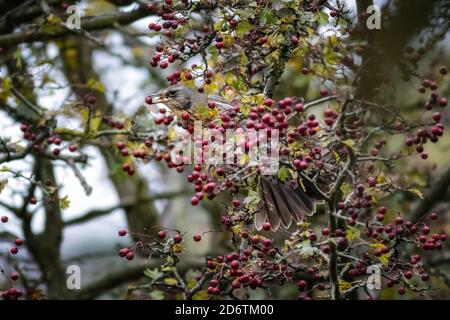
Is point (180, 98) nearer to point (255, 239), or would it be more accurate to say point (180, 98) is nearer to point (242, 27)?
point (242, 27)

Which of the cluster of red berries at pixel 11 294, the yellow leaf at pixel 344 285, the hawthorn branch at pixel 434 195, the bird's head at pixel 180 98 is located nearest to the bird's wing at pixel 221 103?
the bird's head at pixel 180 98

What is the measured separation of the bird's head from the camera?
5.64 m

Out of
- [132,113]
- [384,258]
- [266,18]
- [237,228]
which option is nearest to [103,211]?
[132,113]

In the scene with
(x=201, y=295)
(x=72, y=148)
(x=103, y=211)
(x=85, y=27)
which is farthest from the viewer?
(x=103, y=211)

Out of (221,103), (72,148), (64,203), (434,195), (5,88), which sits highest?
(5,88)

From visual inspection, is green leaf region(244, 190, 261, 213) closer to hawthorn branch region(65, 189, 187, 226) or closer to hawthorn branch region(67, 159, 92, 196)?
hawthorn branch region(67, 159, 92, 196)

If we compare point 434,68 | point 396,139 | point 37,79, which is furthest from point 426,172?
point 37,79

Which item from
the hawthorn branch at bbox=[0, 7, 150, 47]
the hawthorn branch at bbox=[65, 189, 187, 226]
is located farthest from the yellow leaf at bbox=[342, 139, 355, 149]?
the hawthorn branch at bbox=[65, 189, 187, 226]

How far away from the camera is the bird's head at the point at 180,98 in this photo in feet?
18.5

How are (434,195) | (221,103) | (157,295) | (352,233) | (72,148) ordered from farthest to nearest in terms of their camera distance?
(434,195) < (72,148) < (157,295) < (221,103) < (352,233)

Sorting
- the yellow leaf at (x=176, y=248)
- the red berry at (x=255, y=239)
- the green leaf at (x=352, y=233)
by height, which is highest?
the yellow leaf at (x=176, y=248)

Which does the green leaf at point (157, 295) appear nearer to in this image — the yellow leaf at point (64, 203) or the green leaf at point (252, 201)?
the yellow leaf at point (64, 203)

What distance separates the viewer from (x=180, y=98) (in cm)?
577

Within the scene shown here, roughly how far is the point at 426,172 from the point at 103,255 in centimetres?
411
